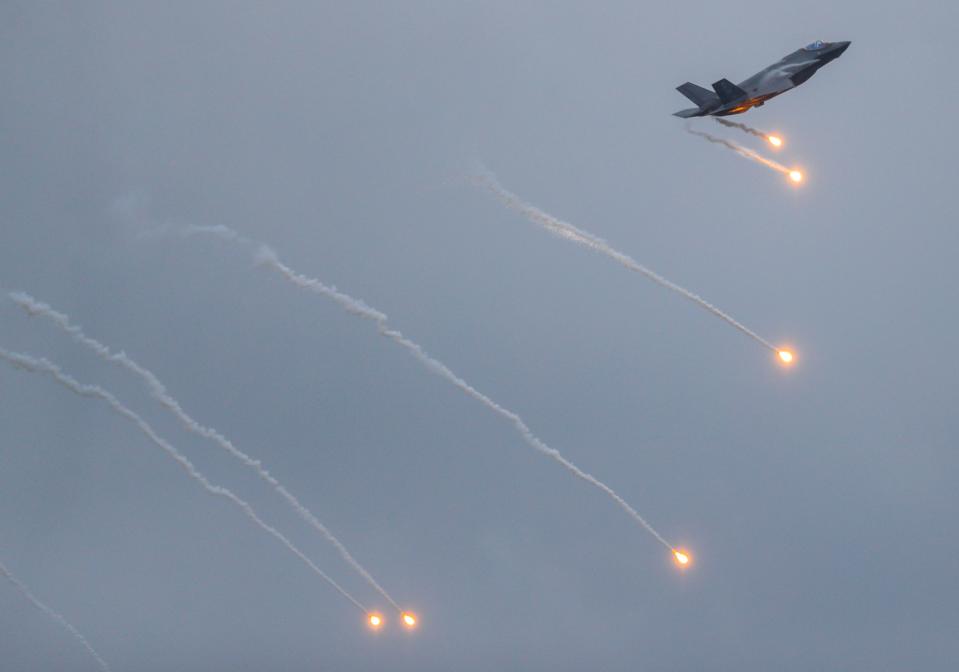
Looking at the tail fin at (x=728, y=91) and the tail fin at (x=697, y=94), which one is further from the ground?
the tail fin at (x=697, y=94)

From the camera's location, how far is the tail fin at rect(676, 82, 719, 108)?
62.0 metres

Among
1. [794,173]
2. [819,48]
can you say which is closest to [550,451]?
[794,173]

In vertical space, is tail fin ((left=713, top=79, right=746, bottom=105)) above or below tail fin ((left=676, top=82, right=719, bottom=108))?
below

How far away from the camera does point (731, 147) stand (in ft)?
198

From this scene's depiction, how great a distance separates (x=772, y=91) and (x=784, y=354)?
21897 millimetres

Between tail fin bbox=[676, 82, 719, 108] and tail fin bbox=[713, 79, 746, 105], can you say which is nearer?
tail fin bbox=[713, 79, 746, 105]

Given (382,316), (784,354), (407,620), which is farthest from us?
(407,620)

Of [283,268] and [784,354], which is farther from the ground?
[784,354]

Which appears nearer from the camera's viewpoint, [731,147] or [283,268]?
[283,268]

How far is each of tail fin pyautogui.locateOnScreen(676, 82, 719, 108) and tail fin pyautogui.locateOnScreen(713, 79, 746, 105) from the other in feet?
3.96

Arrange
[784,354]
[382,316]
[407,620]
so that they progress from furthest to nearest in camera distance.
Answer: [407,620] < [382,316] < [784,354]

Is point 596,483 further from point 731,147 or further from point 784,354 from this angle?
point 731,147

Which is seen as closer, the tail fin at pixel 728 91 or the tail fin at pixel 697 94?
the tail fin at pixel 728 91

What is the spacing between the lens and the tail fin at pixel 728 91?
2359 inches
